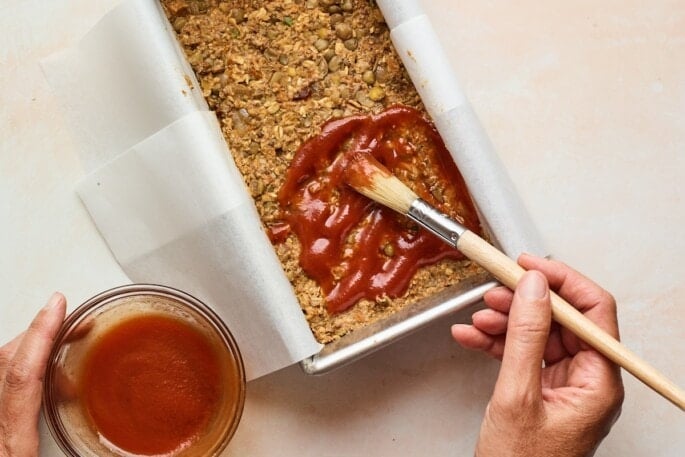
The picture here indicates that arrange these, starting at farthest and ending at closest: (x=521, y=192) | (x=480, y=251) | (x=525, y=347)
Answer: (x=521, y=192)
(x=480, y=251)
(x=525, y=347)

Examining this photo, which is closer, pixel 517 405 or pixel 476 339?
pixel 517 405

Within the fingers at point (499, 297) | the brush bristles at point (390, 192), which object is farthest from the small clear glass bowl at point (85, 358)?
the fingers at point (499, 297)

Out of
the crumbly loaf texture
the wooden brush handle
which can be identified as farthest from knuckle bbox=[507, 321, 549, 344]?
the crumbly loaf texture

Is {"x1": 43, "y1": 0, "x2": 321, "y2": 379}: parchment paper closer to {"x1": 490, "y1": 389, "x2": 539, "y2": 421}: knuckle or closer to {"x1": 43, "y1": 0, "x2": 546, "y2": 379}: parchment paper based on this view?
{"x1": 43, "y1": 0, "x2": 546, "y2": 379}: parchment paper

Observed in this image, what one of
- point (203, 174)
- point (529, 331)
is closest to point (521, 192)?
point (529, 331)

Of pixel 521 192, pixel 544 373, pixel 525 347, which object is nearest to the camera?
pixel 525 347

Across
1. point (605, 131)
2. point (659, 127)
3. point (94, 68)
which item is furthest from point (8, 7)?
point (659, 127)

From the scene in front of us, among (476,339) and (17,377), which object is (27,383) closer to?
(17,377)
